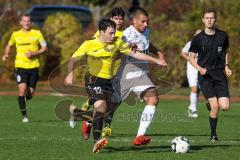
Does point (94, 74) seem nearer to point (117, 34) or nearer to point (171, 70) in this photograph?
point (117, 34)

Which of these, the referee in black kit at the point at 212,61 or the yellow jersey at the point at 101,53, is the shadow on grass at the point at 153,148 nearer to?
the referee in black kit at the point at 212,61

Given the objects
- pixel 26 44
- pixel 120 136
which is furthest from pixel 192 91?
pixel 120 136

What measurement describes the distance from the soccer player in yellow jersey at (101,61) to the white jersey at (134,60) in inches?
32.6

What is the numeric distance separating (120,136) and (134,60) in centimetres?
182

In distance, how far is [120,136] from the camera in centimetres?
1394

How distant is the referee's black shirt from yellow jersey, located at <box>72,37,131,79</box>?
1.70 metres

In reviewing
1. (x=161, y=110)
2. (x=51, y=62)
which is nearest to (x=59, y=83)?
(x=161, y=110)

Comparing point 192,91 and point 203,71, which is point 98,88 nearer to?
point 203,71

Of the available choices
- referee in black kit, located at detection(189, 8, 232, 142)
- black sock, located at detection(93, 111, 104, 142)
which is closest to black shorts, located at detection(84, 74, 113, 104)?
black sock, located at detection(93, 111, 104, 142)

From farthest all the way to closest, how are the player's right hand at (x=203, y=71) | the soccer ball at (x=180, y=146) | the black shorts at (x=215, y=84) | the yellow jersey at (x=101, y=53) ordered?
1. the black shorts at (x=215, y=84)
2. the player's right hand at (x=203, y=71)
3. the yellow jersey at (x=101, y=53)
4. the soccer ball at (x=180, y=146)

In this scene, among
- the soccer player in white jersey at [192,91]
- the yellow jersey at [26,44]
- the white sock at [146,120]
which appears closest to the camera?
the white sock at [146,120]

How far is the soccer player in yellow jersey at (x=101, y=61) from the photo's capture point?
11320 mm

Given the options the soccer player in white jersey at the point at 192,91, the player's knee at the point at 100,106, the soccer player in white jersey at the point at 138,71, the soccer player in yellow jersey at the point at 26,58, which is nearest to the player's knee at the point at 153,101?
the soccer player in white jersey at the point at 138,71

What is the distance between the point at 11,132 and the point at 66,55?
648 inches
